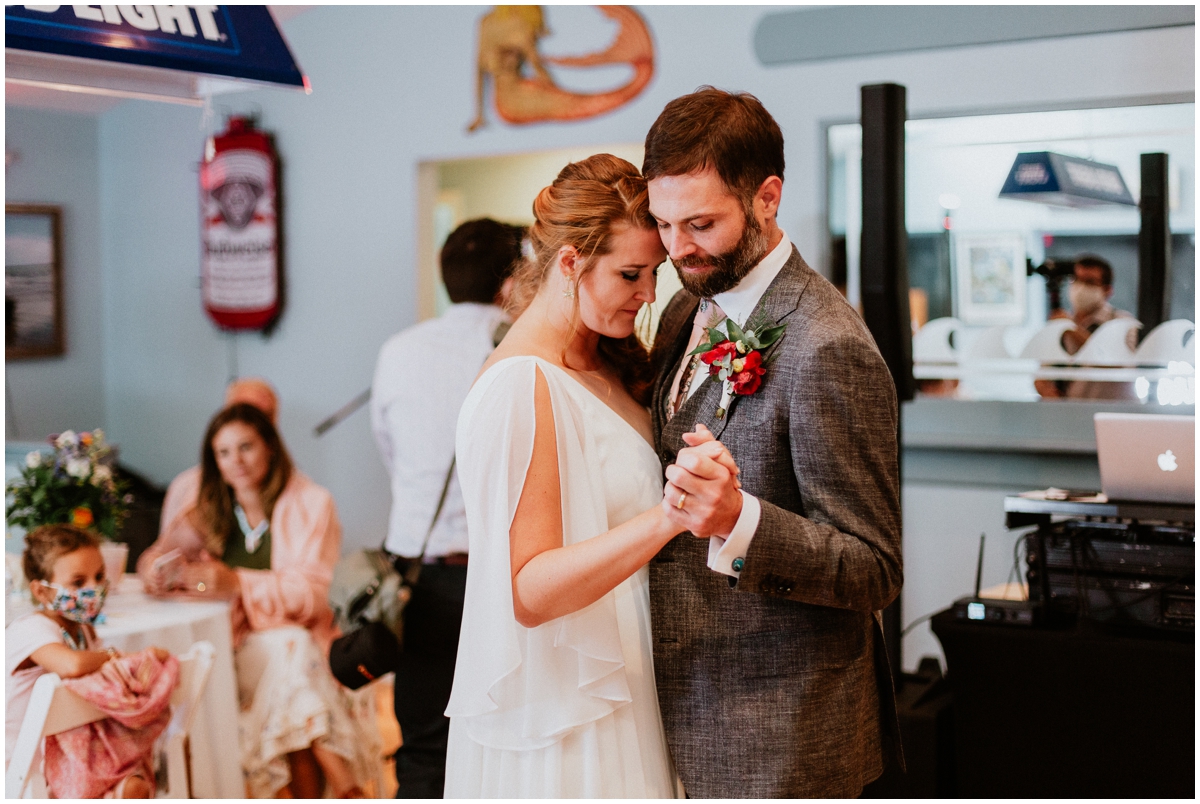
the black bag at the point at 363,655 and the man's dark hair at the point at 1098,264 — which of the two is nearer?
the black bag at the point at 363,655

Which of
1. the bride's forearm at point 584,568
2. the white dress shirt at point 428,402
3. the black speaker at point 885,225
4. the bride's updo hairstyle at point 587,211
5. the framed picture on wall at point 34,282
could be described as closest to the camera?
the bride's forearm at point 584,568

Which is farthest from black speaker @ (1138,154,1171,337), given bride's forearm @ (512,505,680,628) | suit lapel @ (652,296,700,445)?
bride's forearm @ (512,505,680,628)

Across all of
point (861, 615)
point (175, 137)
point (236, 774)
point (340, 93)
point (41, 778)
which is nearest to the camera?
point (861, 615)

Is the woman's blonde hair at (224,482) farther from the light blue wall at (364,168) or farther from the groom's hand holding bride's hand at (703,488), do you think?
the groom's hand holding bride's hand at (703,488)

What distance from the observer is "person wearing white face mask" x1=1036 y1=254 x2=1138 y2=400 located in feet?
13.4

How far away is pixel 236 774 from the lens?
3168mm

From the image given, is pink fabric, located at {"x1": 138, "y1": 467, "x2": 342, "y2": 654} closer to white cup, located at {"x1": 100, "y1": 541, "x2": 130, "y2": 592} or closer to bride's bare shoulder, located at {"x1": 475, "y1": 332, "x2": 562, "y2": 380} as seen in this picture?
white cup, located at {"x1": 100, "y1": 541, "x2": 130, "y2": 592}

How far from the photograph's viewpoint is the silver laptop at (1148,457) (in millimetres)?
2631

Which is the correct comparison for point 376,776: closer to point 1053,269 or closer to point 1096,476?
point 1096,476

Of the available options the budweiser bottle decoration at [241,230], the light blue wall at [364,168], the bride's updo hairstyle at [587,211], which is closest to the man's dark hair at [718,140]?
the bride's updo hairstyle at [587,211]

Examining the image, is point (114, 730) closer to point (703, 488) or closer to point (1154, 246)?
A: point (703, 488)

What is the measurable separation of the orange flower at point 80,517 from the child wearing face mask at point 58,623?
15 centimetres

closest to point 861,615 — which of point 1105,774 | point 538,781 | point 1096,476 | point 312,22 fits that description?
point 538,781

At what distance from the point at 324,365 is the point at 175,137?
1856mm
